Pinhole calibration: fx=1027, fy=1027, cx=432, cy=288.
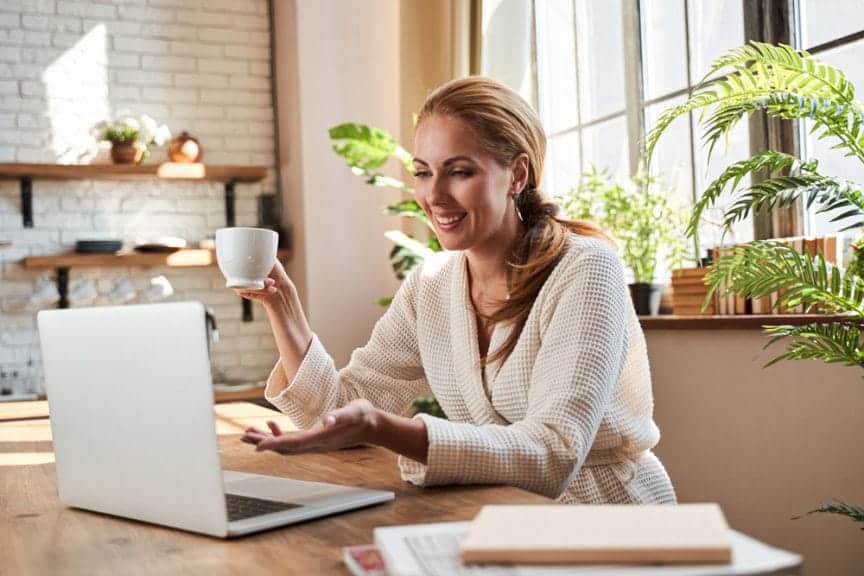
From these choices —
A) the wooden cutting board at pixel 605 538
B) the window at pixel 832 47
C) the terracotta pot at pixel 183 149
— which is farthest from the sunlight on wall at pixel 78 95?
the wooden cutting board at pixel 605 538

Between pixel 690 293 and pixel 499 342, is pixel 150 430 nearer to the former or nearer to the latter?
pixel 499 342

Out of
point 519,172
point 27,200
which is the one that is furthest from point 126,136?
point 519,172

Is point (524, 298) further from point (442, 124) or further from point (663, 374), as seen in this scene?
point (663, 374)

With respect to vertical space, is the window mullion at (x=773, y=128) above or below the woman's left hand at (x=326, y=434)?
above

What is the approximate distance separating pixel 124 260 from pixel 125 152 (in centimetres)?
54

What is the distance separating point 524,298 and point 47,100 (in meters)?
4.27

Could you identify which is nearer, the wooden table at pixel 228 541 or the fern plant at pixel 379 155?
the wooden table at pixel 228 541

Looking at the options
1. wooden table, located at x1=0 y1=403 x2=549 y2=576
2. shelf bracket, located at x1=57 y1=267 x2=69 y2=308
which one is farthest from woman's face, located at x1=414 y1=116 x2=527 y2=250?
shelf bracket, located at x1=57 y1=267 x2=69 y2=308

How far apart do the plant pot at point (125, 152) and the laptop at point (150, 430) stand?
3.99 meters

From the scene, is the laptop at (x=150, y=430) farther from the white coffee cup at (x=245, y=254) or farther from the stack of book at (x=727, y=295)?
the stack of book at (x=727, y=295)

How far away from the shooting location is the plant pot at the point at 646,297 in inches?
136

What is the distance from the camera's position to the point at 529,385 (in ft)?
5.16

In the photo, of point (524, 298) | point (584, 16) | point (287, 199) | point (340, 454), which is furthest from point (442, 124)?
point (287, 199)

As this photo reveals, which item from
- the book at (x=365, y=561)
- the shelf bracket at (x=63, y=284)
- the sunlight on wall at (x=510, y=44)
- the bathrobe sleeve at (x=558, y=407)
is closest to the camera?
the book at (x=365, y=561)
